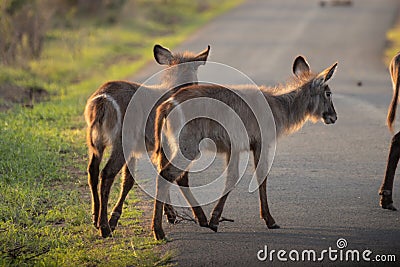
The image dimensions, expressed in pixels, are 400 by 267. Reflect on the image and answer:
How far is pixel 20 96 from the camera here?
540 inches

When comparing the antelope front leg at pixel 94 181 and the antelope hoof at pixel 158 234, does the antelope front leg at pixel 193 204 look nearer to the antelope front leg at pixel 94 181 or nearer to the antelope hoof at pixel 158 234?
the antelope hoof at pixel 158 234

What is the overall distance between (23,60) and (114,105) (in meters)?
10.1

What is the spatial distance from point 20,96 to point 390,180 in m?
8.11

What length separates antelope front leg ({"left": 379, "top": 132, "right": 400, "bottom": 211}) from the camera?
761 centimetres

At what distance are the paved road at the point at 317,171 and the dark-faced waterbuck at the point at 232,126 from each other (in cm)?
39

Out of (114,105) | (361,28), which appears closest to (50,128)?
(114,105)

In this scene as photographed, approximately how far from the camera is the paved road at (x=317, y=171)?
6543 mm

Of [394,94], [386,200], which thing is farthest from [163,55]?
[386,200]

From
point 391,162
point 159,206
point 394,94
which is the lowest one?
point 159,206

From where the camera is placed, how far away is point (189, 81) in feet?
26.1

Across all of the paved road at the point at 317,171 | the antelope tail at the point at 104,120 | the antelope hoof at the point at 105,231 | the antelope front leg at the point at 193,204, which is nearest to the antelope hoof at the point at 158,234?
the paved road at the point at 317,171

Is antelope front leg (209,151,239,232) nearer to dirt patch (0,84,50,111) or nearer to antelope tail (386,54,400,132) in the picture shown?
antelope tail (386,54,400,132)

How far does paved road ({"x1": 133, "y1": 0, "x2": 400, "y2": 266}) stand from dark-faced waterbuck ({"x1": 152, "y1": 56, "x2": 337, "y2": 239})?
0.39 metres

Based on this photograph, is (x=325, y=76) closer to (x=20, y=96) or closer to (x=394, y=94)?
(x=394, y=94)
